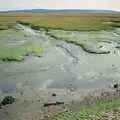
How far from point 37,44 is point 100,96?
30.3 inches

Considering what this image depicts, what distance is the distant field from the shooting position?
280 cm

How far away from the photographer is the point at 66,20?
2908mm

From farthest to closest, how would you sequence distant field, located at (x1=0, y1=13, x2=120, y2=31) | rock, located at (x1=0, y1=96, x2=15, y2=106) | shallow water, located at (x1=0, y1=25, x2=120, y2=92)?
distant field, located at (x1=0, y1=13, x2=120, y2=31) → shallow water, located at (x1=0, y1=25, x2=120, y2=92) → rock, located at (x1=0, y1=96, x2=15, y2=106)

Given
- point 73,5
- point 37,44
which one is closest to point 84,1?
point 73,5

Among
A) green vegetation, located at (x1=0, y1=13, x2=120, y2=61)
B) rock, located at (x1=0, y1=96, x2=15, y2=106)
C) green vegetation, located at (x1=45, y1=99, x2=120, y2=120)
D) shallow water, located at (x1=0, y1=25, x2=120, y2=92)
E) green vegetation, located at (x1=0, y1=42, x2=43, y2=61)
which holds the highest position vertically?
green vegetation, located at (x1=0, y1=13, x2=120, y2=61)

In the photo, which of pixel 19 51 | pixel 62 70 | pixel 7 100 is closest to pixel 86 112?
pixel 62 70

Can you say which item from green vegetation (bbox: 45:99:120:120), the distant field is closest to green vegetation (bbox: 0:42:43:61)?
the distant field

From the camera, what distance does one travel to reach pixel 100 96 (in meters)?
2.75

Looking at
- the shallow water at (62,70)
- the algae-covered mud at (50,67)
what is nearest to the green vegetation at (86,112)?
the algae-covered mud at (50,67)

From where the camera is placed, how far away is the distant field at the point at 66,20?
280 cm

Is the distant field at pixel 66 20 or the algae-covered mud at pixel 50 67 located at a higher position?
A: the distant field at pixel 66 20

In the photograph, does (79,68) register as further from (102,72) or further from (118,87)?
(118,87)

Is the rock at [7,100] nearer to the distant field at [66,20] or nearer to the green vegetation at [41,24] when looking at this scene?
the green vegetation at [41,24]

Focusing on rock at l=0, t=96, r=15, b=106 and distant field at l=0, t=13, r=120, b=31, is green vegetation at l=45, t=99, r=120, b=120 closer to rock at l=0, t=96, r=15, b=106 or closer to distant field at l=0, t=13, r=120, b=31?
rock at l=0, t=96, r=15, b=106
